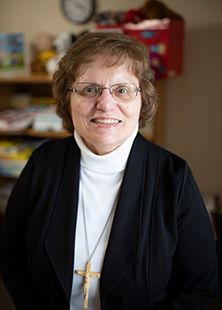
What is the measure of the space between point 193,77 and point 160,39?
49 cm

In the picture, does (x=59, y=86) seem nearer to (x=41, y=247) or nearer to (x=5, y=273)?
(x=41, y=247)

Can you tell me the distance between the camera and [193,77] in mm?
2291

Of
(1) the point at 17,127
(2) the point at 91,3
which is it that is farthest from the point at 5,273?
(2) the point at 91,3

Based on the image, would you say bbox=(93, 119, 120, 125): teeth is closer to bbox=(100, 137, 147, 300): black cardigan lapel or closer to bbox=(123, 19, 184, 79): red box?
bbox=(100, 137, 147, 300): black cardigan lapel

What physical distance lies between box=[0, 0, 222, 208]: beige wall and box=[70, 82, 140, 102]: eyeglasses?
1353 mm

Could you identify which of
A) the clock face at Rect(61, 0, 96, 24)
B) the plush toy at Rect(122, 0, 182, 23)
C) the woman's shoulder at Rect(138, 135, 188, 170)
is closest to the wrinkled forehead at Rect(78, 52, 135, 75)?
the woman's shoulder at Rect(138, 135, 188, 170)

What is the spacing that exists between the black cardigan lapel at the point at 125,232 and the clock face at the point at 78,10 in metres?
1.60

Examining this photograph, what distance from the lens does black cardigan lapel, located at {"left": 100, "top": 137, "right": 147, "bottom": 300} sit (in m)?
1.04

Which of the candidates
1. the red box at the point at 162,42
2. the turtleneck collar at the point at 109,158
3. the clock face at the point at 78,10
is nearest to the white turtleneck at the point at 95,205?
the turtleneck collar at the point at 109,158

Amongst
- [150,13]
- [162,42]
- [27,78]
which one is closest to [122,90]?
[162,42]

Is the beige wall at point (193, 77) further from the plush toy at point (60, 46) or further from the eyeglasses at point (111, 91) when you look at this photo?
the eyeglasses at point (111, 91)

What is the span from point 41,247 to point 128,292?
311 mm

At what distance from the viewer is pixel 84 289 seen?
1080 mm

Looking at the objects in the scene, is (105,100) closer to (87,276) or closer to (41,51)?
(87,276)
